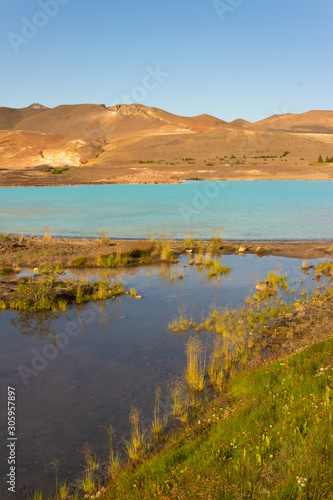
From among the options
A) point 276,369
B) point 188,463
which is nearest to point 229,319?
point 276,369

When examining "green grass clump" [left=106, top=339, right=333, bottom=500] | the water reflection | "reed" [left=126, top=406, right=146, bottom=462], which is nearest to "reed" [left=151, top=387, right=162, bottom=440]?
"reed" [left=126, top=406, right=146, bottom=462]

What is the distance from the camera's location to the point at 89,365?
297 inches

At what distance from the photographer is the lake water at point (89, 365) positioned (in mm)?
5340

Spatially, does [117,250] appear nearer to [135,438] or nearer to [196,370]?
[196,370]

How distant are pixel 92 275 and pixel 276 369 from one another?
8.89 meters

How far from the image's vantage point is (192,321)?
9516 millimetres

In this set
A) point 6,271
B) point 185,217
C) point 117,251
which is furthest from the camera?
point 185,217

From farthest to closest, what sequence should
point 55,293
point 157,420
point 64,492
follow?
point 55,293 < point 157,420 < point 64,492

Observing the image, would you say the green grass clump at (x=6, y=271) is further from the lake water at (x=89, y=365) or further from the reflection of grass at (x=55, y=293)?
the lake water at (x=89, y=365)

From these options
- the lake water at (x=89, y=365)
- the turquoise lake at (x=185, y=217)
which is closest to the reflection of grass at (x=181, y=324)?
the lake water at (x=89, y=365)

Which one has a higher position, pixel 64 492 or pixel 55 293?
pixel 55 293

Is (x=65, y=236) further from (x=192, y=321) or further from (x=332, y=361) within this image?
(x=332, y=361)

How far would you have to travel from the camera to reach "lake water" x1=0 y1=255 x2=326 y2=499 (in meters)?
5.34

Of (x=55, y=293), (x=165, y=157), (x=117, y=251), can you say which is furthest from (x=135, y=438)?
(x=165, y=157)
